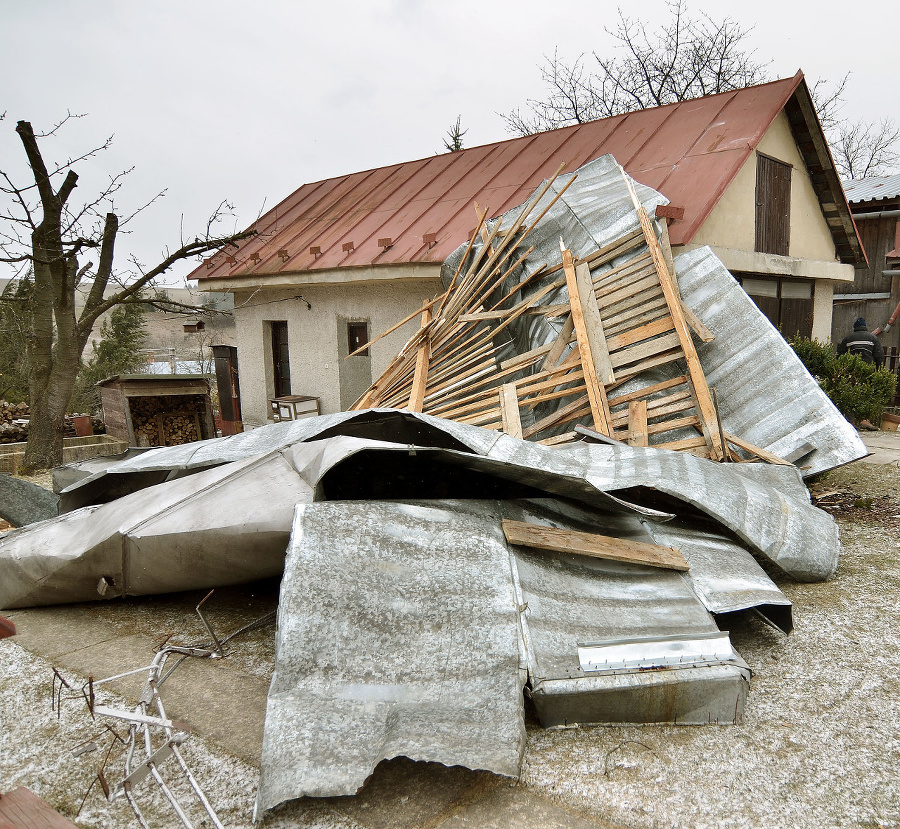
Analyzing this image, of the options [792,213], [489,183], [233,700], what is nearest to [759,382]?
[233,700]

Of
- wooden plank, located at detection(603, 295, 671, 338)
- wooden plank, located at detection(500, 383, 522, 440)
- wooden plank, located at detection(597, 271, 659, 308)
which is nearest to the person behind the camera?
wooden plank, located at detection(500, 383, 522, 440)

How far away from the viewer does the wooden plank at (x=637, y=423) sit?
5500 millimetres

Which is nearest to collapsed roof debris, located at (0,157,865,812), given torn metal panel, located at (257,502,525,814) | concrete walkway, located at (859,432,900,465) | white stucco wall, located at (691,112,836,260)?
torn metal panel, located at (257,502,525,814)

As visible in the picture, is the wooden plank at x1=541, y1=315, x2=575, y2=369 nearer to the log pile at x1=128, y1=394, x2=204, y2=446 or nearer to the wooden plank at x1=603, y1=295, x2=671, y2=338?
the wooden plank at x1=603, y1=295, x2=671, y2=338

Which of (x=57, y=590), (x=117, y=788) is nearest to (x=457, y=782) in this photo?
(x=117, y=788)

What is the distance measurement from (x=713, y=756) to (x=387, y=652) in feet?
4.39

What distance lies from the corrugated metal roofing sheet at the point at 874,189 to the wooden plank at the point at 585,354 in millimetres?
13288

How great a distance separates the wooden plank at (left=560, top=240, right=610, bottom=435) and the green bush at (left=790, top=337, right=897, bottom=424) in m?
4.54

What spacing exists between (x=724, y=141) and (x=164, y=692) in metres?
8.52

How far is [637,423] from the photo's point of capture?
5.62 meters

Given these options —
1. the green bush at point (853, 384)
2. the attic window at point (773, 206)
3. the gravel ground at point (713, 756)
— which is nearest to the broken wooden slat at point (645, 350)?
the gravel ground at point (713, 756)

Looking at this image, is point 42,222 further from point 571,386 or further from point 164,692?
point 164,692

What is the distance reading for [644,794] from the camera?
253 centimetres

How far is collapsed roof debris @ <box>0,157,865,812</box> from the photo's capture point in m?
2.78
